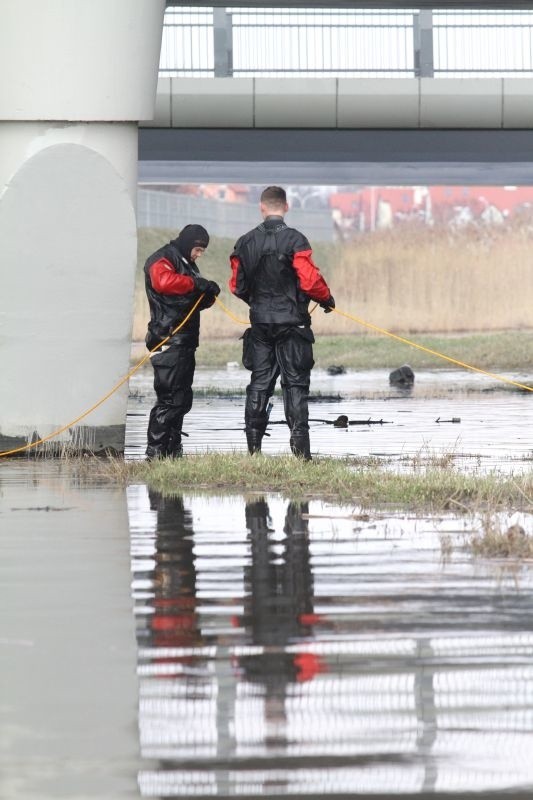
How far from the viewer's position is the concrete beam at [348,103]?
31.5m

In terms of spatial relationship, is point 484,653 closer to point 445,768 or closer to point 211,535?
point 445,768

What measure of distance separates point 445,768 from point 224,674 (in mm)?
1356

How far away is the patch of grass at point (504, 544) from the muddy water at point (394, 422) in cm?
538

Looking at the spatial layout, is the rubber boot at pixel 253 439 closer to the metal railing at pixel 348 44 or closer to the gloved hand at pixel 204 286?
the gloved hand at pixel 204 286

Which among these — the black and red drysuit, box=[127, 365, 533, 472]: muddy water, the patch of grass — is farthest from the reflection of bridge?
the patch of grass

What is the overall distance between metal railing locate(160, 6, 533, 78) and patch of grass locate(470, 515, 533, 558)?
23.7 metres

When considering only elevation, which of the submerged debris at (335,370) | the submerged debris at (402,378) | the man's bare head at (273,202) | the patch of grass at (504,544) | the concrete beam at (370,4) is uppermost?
the concrete beam at (370,4)

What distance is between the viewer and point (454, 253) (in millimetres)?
71562

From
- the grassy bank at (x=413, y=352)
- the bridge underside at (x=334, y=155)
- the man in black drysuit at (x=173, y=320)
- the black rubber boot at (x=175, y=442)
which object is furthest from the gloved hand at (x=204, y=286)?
the grassy bank at (x=413, y=352)

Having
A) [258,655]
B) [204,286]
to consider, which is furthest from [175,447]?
[258,655]

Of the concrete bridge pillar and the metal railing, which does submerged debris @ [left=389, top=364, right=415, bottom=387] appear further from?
the concrete bridge pillar

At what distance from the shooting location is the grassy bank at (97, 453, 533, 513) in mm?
11820

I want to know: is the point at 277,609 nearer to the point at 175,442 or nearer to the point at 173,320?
the point at 173,320

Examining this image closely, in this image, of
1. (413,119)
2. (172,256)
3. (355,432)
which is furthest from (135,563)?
(413,119)
